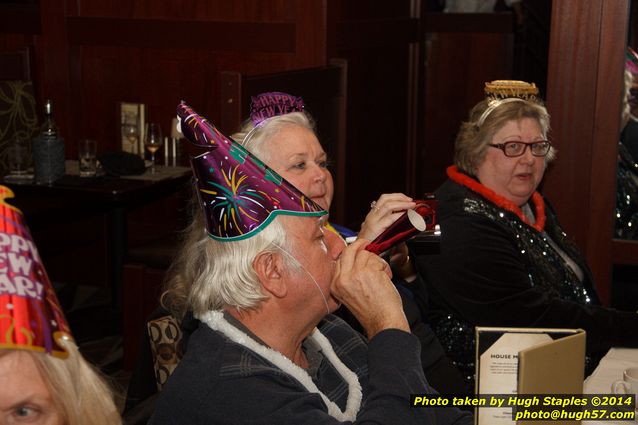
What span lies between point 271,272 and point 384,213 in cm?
66

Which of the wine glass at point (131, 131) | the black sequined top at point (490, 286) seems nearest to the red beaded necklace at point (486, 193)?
the black sequined top at point (490, 286)

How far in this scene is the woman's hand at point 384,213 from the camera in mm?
2193

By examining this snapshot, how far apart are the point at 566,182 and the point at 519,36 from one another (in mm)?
3706

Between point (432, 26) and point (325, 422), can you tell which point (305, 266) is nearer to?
point (325, 422)

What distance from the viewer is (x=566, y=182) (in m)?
3.34

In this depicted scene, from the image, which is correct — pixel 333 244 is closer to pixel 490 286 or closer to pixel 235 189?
pixel 235 189

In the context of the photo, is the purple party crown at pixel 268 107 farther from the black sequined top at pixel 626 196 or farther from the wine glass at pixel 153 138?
the wine glass at pixel 153 138

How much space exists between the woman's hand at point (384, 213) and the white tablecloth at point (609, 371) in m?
0.59

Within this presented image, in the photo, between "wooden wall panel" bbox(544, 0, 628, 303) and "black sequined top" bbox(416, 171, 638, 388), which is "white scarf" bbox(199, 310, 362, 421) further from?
"wooden wall panel" bbox(544, 0, 628, 303)

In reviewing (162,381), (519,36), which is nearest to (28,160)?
(162,381)

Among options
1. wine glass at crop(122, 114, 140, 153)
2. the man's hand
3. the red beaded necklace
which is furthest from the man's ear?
wine glass at crop(122, 114, 140, 153)

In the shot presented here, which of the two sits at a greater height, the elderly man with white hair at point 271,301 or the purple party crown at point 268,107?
the purple party crown at point 268,107

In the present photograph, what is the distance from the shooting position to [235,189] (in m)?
1.62

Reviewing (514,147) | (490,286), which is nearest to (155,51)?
(514,147)
